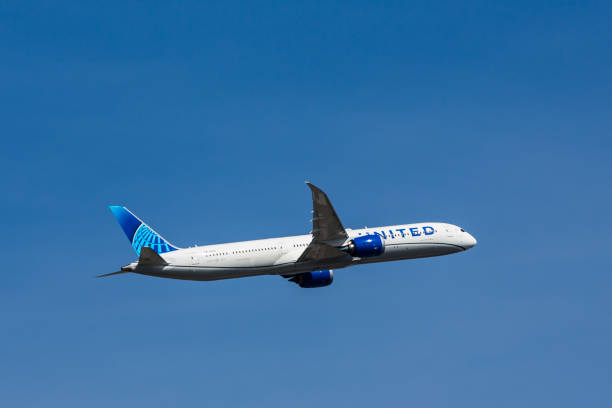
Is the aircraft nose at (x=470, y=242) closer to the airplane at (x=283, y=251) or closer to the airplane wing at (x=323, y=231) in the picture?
the airplane at (x=283, y=251)

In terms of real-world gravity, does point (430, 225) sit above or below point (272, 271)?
above

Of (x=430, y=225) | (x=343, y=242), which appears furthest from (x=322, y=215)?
(x=430, y=225)

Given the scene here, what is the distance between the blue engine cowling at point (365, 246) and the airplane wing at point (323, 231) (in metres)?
0.93

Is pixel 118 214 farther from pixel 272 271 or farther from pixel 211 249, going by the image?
pixel 272 271

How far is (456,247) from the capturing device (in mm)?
69750

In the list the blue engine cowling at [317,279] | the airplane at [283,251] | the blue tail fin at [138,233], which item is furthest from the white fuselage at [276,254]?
the blue engine cowling at [317,279]

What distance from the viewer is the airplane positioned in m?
59.5

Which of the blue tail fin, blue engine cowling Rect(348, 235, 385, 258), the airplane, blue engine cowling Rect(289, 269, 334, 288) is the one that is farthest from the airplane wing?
the blue tail fin

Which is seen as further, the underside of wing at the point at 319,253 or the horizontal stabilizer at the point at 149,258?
the underside of wing at the point at 319,253

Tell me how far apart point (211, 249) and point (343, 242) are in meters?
9.87

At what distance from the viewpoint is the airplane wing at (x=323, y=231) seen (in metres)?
58.2

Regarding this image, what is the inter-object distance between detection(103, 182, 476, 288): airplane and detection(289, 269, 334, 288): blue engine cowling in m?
1.47

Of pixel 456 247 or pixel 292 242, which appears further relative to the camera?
pixel 456 247

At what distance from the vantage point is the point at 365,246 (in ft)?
202
